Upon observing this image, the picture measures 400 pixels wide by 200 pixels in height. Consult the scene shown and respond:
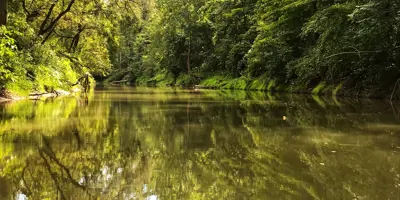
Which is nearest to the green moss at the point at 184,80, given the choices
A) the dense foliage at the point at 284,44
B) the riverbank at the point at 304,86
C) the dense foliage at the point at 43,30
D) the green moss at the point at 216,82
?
the riverbank at the point at 304,86

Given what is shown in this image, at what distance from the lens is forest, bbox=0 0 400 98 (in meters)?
14.7

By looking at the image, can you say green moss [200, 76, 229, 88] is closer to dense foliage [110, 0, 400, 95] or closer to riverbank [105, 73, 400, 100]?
riverbank [105, 73, 400, 100]

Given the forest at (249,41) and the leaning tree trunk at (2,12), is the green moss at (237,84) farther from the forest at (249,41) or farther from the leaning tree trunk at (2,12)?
the leaning tree trunk at (2,12)

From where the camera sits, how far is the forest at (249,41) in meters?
14.7

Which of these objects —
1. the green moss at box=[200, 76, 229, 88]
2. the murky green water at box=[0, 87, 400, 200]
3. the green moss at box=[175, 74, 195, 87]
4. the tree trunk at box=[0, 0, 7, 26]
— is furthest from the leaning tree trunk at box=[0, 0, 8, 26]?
the green moss at box=[175, 74, 195, 87]

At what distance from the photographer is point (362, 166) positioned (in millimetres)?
4445

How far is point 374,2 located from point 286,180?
1056cm

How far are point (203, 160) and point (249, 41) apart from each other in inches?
1153

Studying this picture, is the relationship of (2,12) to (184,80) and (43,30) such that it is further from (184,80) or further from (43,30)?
(184,80)

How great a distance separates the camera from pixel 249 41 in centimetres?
3341

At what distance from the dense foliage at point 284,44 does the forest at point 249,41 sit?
5cm

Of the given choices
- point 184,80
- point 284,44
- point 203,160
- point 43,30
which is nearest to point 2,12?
point 43,30

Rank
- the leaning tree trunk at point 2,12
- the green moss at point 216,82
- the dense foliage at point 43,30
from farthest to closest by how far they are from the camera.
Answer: the green moss at point 216,82
the dense foliage at point 43,30
the leaning tree trunk at point 2,12

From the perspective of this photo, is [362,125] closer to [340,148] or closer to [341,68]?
[340,148]
